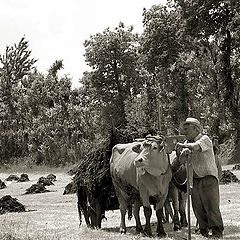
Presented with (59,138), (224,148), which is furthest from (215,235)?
(59,138)

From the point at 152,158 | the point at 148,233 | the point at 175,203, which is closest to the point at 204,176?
the point at 152,158

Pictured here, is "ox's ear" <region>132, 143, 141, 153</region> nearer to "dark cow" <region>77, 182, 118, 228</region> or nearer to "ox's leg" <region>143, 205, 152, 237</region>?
"ox's leg" <region>143, 205, 152, 237</region>

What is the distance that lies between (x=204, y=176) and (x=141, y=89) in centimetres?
4443

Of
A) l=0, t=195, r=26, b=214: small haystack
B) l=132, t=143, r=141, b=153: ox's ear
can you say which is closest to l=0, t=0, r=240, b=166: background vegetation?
l=0, t=195, r=26, b=214: small haystack

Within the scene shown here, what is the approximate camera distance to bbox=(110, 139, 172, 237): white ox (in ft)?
38.0

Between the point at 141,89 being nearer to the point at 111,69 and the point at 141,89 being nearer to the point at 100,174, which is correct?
the point at 111,69

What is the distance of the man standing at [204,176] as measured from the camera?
1119 cm

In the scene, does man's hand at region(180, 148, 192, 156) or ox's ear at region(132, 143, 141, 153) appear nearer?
man's hand at region(180, 148, 192, 156)

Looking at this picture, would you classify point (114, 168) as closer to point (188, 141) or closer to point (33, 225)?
point (188, 141)

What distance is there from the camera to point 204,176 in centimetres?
1128

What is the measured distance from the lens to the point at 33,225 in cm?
1489

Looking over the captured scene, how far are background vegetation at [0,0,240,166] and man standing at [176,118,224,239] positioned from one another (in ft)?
94.3

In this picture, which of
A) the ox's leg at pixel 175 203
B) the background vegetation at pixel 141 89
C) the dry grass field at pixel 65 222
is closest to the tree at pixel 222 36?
the background vegetation at pixel 141 89

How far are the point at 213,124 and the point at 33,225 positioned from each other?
31.7m
